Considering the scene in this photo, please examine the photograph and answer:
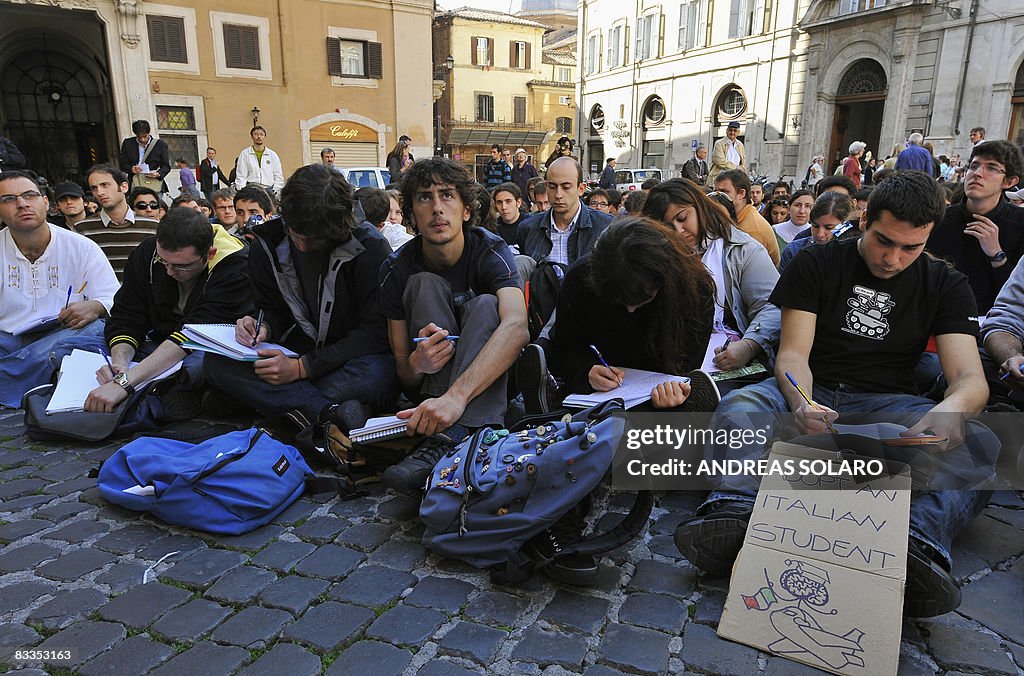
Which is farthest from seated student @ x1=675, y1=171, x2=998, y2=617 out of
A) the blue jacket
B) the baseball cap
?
the blue jacket

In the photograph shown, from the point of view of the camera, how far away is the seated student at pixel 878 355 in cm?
230

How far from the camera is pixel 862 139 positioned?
2394 centimetres

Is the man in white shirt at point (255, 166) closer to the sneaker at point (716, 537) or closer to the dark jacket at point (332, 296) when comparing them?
the dark jacket at point (332, 296)

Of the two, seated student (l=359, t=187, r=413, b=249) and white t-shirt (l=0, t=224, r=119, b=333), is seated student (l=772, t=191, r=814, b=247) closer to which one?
seated student (l=359, t=187, r=413, b=249)

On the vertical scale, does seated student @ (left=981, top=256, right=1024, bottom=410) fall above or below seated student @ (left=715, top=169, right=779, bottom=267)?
below

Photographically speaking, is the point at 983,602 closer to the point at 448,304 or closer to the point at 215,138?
the point at 448,304

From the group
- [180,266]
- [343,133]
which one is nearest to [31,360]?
[180,266]

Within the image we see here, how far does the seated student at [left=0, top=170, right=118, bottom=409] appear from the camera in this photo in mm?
4367

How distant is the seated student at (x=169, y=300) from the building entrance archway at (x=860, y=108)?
73.6 ft

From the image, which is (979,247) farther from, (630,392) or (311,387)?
(311,387)

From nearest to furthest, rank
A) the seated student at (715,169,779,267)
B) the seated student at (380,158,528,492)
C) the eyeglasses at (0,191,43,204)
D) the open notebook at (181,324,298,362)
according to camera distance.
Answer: the seated student at (380,158,528,492) → the open notebook at (181,324,298,362) → the eyeglasses at (0,191,43,204) → the seated student at (715,169,779,267)

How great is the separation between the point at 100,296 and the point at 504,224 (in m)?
3.83

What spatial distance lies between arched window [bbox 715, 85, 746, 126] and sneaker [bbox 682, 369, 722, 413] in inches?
1028

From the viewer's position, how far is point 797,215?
594 centimetres
